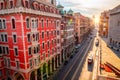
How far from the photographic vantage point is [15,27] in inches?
1227

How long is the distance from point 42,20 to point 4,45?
43.6 feet

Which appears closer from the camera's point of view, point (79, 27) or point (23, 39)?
point (23, 39)

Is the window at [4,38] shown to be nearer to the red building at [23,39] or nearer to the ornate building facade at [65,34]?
the red building at [23,39]

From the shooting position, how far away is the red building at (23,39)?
30438mm

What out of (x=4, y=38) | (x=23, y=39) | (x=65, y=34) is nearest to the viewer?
(x=23, y=39)

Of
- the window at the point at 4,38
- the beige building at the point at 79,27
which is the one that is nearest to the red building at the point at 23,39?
the window at the point at 4,38

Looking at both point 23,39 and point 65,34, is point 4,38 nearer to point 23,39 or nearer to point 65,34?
point 23,39

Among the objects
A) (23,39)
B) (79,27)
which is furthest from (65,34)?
(79,27)

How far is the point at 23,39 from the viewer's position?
3042 cm

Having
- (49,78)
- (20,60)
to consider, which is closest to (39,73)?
(49,78)

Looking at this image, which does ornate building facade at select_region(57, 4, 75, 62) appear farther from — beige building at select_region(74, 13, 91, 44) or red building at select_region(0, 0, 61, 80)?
beige building at select_region(74, 13, 91, 44)

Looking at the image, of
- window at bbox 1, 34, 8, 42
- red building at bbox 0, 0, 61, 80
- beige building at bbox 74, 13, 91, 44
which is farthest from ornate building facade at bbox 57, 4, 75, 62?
window at bbox 1, 34, 8, 42

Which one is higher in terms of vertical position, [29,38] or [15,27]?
[15,27]

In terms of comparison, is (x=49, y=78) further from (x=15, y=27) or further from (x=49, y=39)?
(x=15, y=27)
